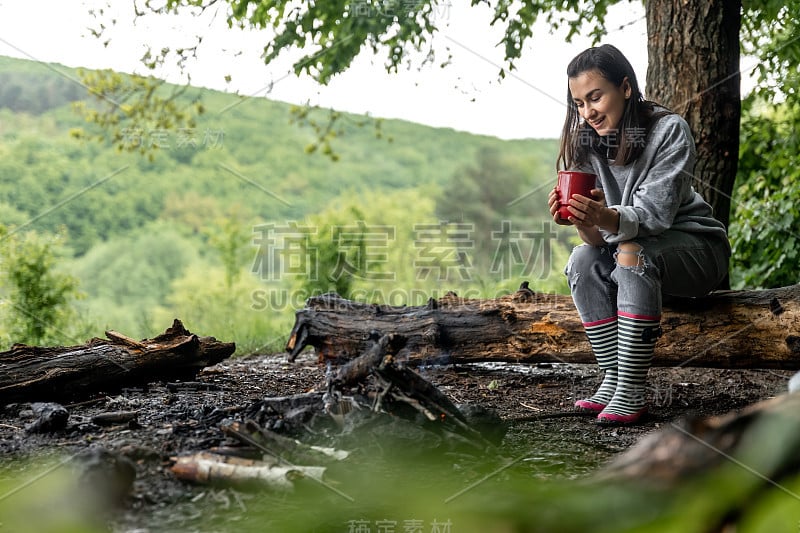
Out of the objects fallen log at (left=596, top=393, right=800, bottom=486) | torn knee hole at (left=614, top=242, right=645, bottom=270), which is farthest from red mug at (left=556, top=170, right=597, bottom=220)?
fallen log at (left=596, top=393, right=800, bottom=486)

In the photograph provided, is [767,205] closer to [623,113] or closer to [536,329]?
[536,329]

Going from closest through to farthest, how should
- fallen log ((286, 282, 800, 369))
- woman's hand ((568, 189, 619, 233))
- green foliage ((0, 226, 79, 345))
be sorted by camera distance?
woman's hand ((568, 189, 619, 233)), fallen log ((286, 282, 800, 369)), green foliage ((0, 226, 79, 345))

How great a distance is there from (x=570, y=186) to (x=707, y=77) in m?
1.82

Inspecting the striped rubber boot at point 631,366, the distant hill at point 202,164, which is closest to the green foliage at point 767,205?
the striped rubber boot at point 631,366

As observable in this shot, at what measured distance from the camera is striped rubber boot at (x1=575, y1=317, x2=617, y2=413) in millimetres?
2715

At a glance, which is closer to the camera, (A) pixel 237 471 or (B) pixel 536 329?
(A) pixel 237 471

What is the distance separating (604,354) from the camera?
275 centimetres

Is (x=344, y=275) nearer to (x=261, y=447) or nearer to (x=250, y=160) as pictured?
(x=261, y=447)

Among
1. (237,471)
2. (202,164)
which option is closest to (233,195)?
(202,164)

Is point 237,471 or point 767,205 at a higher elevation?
point 767,205

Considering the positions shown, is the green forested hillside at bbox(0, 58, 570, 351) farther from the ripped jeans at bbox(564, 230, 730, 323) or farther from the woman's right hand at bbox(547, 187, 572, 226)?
the woman's right hand at bbox(547, 187, 572, 226)

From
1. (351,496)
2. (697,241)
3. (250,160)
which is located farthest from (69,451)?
(250,160)

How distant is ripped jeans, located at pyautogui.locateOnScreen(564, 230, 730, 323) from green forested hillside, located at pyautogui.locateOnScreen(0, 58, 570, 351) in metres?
13.0

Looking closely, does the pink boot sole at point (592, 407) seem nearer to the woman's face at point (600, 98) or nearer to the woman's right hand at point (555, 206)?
the woman's right hand at point (555, 206)
